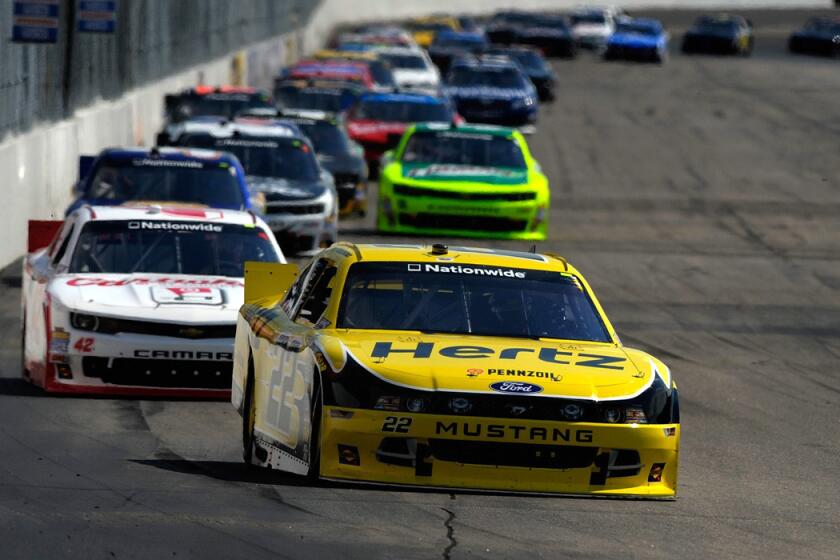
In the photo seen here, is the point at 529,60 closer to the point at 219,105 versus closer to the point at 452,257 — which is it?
the point at 219,105

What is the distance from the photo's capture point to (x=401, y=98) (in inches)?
1331

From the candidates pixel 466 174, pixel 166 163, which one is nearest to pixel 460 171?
pixel 466 174

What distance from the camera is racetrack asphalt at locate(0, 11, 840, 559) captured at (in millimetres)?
8547

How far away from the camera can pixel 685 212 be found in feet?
97.7

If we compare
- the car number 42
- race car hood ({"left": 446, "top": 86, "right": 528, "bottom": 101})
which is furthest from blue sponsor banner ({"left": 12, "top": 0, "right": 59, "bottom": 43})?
race car hood ({"left": 446, "top": 86, "right": 528, "bottom": 101})

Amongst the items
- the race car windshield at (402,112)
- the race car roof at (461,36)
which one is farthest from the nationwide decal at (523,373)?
the race car roof at (461,36)

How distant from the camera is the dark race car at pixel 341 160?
26.8 m

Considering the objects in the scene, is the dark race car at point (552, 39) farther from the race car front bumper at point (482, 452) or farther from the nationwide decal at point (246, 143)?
the race car front bumper at point (482, 452)

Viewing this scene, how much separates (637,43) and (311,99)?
32.7 meters

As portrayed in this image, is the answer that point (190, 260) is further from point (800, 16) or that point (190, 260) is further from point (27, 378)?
point (800, 16)

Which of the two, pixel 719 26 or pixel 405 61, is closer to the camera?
pixel 405 61

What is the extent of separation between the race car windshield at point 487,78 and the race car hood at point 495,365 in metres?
31.6

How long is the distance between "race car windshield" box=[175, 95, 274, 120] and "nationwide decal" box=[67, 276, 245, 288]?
1646 centimetres

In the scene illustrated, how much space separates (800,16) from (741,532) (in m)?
97.6
